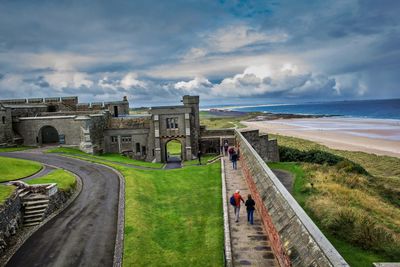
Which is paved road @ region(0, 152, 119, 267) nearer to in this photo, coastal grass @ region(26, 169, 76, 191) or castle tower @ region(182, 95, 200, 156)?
coastal grass @ region(26, 169, 76, 191)

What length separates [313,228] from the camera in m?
7.73

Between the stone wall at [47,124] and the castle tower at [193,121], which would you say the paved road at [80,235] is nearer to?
the stone wall at [47,124]

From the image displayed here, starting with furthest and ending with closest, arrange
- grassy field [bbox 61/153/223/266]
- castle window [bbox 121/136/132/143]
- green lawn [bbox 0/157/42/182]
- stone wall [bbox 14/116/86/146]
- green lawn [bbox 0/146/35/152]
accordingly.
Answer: castle window [bbox 121/136/132/143]
stone wall [bbox 14/116/86/146]
green lawn [bbox 0/146/35/152]
green lawn [bbox 0/157/42/182]
grassy field [bbox 61/153/223/266]

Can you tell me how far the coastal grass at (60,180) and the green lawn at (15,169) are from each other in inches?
59.7

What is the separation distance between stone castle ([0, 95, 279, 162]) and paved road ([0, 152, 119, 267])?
17900 millimetres

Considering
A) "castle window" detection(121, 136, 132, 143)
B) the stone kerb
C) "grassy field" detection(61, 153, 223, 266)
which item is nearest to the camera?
the stone kerb

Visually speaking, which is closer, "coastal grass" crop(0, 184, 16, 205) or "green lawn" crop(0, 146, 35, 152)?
"coastal grass" crop(0, 184, 16, 205)

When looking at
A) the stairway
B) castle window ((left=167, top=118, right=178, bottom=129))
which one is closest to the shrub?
castle window ((left=167, top=118, right=178, bottom=129))

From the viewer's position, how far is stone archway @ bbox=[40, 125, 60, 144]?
44.0 m

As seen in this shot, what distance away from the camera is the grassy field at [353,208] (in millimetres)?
13164

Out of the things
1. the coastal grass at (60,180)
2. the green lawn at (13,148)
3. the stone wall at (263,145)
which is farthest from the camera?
the green lawn at (13,148)

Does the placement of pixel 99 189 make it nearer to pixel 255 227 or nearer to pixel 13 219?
pixel 13 219

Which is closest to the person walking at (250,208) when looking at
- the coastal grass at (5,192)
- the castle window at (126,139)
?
the coastal grass at (5,192)

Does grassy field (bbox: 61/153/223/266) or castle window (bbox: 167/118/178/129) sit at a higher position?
castle window (bbox: 167/118/178/129)
